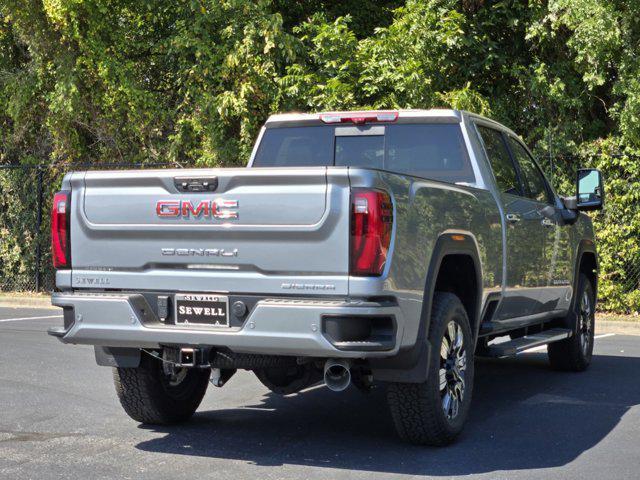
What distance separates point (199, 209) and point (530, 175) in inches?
149

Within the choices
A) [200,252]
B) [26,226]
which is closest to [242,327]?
[200,252]

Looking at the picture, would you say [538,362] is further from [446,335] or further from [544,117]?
[544,117]

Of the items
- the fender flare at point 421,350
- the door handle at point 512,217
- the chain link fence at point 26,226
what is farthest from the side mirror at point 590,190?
the chain link fence at point 26,226

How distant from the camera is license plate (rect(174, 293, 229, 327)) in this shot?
5547 millimetres

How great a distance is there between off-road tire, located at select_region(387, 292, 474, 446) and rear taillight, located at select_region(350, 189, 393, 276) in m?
0.81

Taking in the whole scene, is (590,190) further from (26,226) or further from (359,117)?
(26,226)

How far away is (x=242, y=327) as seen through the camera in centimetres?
547

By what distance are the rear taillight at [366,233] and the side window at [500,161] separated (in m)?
2.44

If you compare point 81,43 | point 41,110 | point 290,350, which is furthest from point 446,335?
point 41,110

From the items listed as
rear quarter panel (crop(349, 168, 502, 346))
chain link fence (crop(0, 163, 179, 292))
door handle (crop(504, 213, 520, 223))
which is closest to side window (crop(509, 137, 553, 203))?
door handle (crop(504, 213, 520, 223))

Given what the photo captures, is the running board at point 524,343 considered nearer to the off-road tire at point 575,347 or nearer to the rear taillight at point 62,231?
the off-road tire at point 575,347

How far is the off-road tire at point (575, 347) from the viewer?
9320mm

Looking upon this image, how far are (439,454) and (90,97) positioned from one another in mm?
14466

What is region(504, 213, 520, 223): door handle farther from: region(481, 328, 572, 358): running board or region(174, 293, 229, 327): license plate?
region(174, 293, 229, 327): license plate
